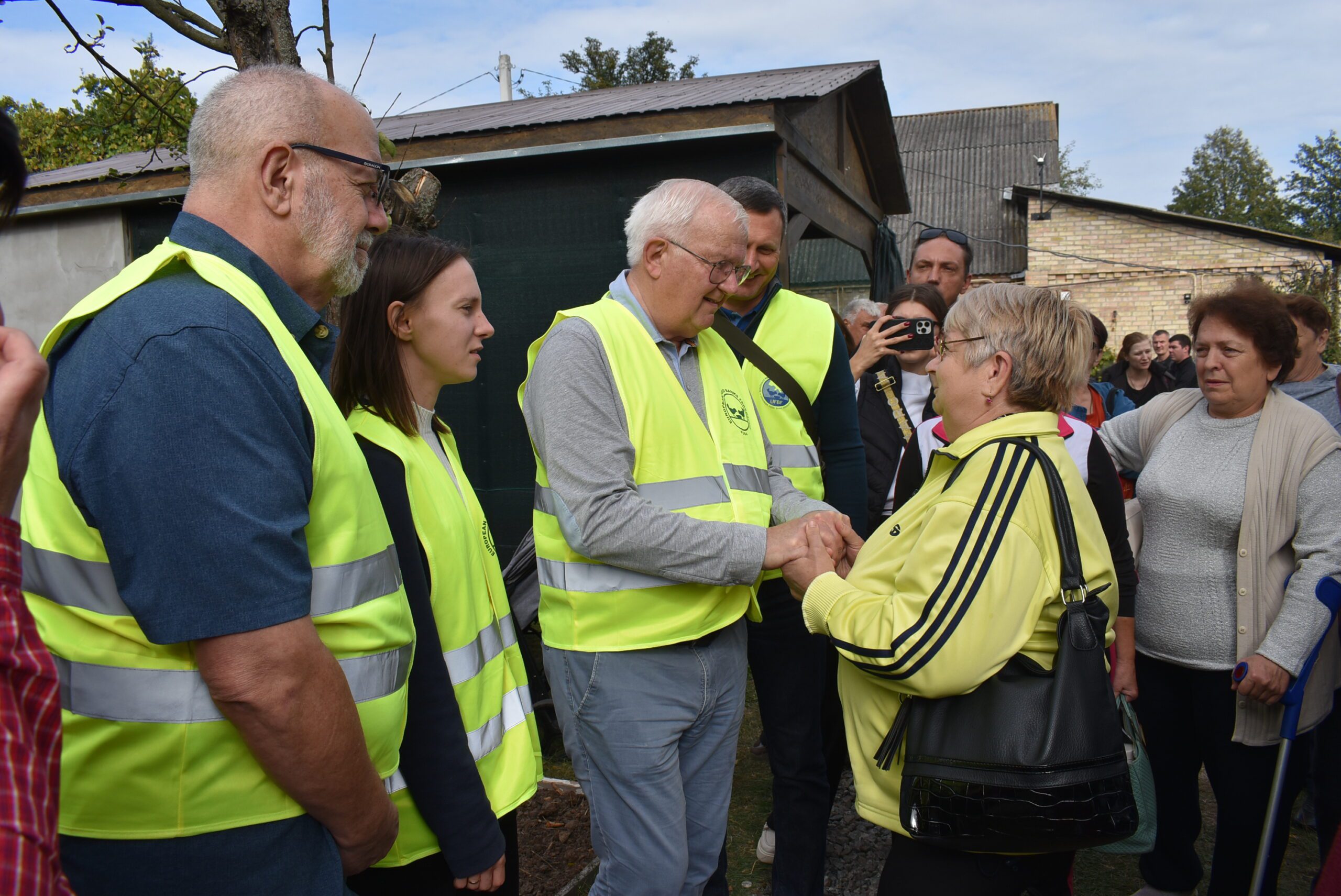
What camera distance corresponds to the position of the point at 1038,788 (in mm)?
1767

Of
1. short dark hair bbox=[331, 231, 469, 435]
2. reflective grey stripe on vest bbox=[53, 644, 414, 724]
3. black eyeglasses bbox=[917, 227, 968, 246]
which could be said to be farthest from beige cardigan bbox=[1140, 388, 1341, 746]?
reflective grey stripe on vest bbox=[53, 644, 414, 724]

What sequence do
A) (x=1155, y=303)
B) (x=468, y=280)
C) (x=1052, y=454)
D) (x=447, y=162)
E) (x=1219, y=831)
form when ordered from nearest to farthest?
1. (x=1052, y=454)
2. (x=468, y=280)
3. (x=1219, y=831)
4. (x=447, y=162)
5. (x=1155, y=303)

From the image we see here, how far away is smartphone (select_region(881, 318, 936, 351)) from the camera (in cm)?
362

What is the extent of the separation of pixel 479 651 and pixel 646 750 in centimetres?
48

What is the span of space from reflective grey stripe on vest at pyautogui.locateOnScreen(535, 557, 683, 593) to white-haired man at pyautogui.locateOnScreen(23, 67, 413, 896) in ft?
2.48

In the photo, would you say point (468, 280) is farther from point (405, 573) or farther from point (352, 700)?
point (352, 700)

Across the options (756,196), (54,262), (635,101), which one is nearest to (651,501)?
(756,196)

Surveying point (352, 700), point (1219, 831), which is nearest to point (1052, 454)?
point (352, 700)

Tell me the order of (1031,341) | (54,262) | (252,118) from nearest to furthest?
1. (252,118)
2. (1031,341)
3. (54,262)

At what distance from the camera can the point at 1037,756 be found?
1.78m

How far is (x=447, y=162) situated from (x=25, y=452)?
5.58 metres

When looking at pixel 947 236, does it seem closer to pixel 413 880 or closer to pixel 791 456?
pixel 791 456

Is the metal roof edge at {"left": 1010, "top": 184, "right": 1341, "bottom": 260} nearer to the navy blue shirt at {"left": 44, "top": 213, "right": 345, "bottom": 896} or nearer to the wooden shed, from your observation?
the wooden shed

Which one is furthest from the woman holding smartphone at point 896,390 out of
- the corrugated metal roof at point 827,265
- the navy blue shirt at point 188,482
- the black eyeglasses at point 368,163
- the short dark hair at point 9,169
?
the corrugated metal roof at point 827,265
